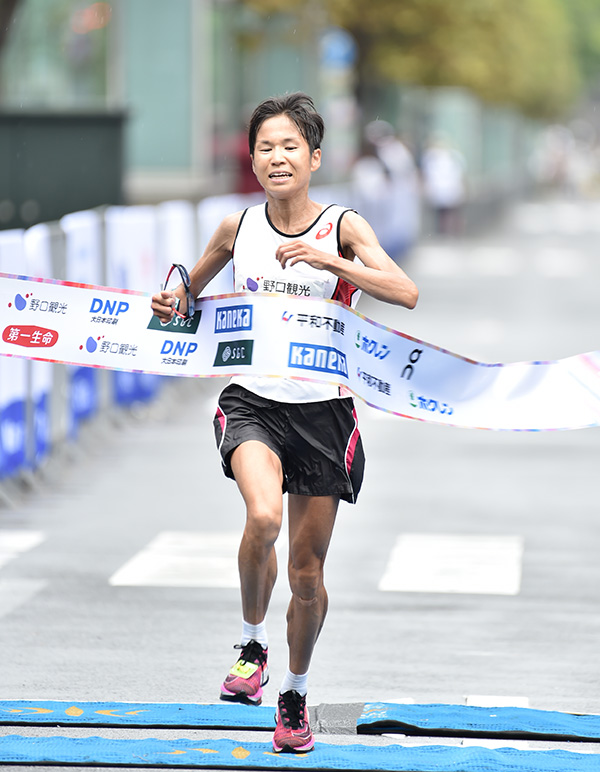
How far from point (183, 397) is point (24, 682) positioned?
8.82 m

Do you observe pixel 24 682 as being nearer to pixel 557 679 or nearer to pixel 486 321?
pixel 557 679

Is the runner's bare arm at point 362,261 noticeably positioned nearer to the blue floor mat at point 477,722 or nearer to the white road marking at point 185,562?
the blue floor mat at point 477,722

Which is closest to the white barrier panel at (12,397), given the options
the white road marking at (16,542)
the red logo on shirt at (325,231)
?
the white road marking at (16,542)

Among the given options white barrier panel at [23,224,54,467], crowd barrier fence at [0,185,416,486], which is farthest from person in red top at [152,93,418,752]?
white barrier panel at [23,224,54,467]

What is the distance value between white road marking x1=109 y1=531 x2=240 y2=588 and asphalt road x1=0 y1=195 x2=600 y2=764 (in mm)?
16

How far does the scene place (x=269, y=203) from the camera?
576 centimetres

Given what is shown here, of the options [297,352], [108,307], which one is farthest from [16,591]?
[297,352]

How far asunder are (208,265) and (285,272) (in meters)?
0.34

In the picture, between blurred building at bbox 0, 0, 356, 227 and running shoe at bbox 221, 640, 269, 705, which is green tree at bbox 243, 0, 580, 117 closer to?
blurred building at bbox 0, 0, 356, 227

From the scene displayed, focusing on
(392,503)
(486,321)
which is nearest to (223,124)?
(486,321)

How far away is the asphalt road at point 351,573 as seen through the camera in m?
6.77

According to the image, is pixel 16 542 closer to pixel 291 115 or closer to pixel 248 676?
A: pixel 248 676

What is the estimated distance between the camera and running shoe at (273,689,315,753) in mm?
5559

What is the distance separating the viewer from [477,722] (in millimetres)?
5996
